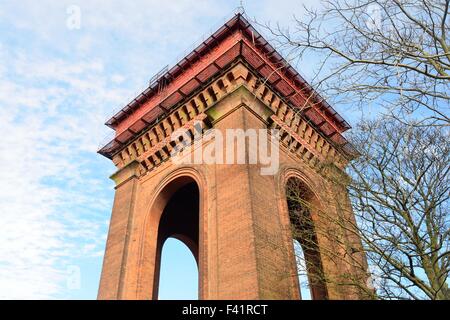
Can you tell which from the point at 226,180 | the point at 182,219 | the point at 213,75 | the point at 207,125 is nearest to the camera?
the point at 226,180

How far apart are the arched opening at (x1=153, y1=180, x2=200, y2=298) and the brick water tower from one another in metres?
0.06

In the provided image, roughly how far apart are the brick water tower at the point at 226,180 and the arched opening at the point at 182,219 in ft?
0.20

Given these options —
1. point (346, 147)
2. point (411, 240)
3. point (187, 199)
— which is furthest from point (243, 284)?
point (187, 199)

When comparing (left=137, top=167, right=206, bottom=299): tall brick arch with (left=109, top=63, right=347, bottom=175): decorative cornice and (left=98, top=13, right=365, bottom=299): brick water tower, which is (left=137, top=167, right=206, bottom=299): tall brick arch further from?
(left=109, top=63, right=347, bottom=175): decorative cornice

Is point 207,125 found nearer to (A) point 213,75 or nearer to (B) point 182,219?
(A) point 213,75

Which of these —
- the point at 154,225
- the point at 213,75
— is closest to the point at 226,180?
the point at 213,75

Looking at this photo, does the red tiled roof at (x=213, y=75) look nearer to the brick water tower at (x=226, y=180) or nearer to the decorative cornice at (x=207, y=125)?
the brick water tower at (x=226, y=180)

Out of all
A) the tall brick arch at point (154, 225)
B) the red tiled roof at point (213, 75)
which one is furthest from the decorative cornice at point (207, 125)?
the tall brick arch at point (154, 225)

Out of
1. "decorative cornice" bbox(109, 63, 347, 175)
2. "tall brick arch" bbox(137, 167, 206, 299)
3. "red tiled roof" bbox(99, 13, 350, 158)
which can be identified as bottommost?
"tall brick arch" bbox(137, 167, 206, 299)

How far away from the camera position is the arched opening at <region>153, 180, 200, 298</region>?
1716 cm

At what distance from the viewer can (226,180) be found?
1183cm

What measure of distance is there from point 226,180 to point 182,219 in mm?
7525

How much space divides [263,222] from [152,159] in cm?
659

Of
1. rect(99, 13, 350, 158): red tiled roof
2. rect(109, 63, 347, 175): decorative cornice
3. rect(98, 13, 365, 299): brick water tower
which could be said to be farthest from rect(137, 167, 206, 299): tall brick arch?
rect(99, 13, 350, 158): red tiled roof
